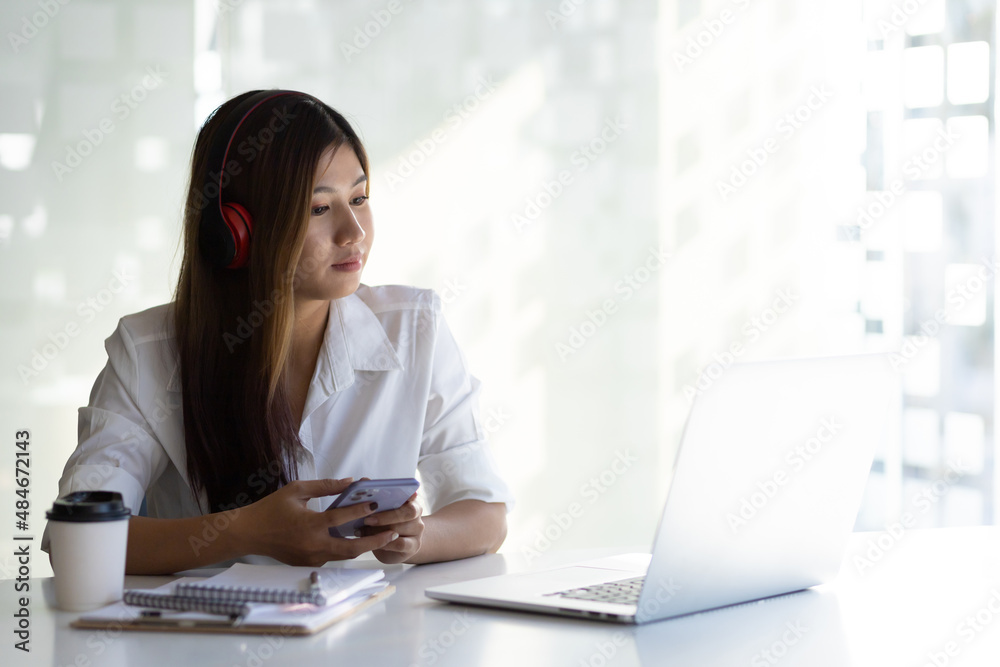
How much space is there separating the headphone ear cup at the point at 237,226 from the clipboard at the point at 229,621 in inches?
26.5

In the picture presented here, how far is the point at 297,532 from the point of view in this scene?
1.27 metres

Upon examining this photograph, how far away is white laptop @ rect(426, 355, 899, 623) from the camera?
93cm

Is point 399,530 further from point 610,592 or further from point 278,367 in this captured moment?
point 278,367

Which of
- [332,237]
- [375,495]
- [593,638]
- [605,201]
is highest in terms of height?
[605,201]

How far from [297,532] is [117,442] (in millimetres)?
351

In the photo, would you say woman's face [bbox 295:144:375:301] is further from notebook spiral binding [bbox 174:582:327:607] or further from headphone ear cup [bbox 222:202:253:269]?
notebook spiral binding [bbox 174:582:327:607]

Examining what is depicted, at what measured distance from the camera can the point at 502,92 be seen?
299 centimetres

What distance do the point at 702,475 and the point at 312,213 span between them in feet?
2.87

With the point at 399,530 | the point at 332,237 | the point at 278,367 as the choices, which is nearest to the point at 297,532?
the point at 399,530

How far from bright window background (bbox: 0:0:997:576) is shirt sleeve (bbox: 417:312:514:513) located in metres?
1.20

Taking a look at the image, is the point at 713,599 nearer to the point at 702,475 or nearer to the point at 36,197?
the point at 702,475

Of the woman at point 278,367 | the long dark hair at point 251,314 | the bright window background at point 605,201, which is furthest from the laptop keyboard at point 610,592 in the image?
the bright window background at point 605,201

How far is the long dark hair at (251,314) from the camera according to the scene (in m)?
1.53

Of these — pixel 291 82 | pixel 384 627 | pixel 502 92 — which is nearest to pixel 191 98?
pixel 291 82
